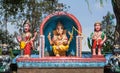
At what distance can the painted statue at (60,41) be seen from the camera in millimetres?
10273

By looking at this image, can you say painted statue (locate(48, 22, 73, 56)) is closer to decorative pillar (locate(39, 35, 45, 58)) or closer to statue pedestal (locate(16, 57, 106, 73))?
decorative pillar (locate(39, 35, 45, 58))

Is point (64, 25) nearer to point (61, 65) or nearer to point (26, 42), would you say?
point (26, 42)

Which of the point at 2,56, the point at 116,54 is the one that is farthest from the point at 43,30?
the point at 116,54

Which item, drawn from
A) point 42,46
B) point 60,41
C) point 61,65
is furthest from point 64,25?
point 61,65

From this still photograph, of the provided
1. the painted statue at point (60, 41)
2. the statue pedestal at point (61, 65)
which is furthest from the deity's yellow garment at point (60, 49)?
the statue pedestal at point (61, 65)

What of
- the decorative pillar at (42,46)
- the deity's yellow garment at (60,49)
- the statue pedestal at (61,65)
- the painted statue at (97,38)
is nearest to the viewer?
the statue pedestal at (61,65)

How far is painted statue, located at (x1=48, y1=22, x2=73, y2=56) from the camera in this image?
10273mm

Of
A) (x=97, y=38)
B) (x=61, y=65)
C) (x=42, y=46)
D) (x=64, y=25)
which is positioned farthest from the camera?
(x=64, y=25)

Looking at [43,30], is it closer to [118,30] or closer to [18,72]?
[18,72]

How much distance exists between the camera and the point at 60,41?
10289mm

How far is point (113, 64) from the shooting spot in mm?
9719

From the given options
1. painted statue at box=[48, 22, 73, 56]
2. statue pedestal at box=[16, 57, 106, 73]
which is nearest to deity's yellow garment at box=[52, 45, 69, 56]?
painted statue at box=[48, 22, 73, 56]

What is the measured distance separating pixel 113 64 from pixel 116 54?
316 mm

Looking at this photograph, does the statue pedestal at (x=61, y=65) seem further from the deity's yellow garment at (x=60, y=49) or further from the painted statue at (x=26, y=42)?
the deity's yellow garment at (x=60, y=49)
